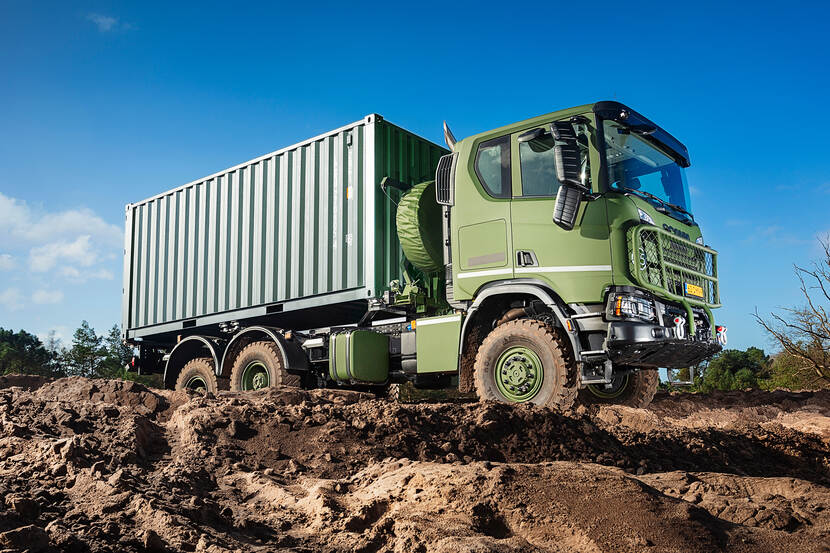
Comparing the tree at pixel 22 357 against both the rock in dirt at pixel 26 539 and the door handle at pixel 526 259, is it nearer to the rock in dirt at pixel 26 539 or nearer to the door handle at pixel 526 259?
the door handle at pixel 526 259

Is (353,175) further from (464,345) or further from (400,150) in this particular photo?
(464,345)

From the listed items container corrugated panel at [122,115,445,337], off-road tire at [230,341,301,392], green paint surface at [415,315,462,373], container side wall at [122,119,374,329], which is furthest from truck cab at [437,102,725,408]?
off-road tire at [230,341,301,392]

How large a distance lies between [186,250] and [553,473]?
32.0 feet

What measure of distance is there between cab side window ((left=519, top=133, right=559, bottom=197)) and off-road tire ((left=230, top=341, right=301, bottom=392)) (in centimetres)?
462

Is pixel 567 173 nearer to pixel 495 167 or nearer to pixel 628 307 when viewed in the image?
pixel 495 167

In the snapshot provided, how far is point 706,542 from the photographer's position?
346cm

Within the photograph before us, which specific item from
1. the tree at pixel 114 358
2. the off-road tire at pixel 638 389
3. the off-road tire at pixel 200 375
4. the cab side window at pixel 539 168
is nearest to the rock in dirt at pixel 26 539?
the cab side window at pixel 539 168

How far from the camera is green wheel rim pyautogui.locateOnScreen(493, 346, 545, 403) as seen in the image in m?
7.35

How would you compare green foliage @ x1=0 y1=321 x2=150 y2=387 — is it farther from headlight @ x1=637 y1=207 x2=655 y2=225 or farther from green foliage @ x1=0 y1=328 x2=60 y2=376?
headlight @ x1=637 y1=207 x2=655 y2=225

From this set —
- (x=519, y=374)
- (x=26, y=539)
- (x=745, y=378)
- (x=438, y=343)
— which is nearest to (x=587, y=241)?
(x=519, y=374)

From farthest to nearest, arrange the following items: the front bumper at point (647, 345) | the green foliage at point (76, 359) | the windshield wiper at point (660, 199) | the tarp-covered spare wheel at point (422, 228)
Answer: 1. the green foliage at point (76, 359)
2. the tarp-covered spare wheel at point (422, 228)
3. the windshield wiper at point (660, 199)
4. the front bumper at point (647, 345)

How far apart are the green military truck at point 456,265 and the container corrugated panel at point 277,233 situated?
0.03 metres

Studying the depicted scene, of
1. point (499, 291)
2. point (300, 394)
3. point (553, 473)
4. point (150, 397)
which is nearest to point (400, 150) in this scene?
point (499, 291)

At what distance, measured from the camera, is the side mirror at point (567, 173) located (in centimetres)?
695
